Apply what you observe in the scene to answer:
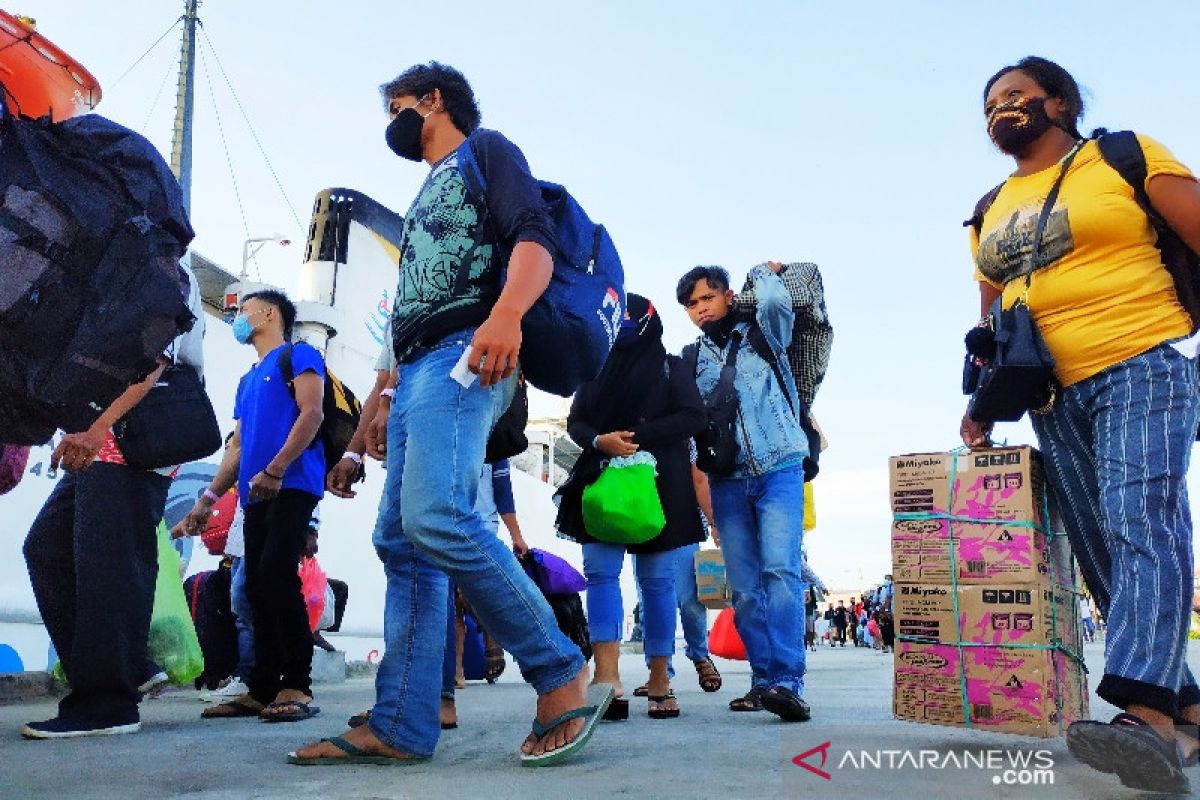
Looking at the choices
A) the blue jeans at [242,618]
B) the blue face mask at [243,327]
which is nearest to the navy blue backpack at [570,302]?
the blue face mask at [243,327]

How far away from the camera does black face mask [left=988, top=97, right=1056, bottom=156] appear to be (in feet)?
9.12

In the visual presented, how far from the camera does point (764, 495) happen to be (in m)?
4.10

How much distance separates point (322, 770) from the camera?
7.81 ft

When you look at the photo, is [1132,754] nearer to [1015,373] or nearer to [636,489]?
[1015,373]

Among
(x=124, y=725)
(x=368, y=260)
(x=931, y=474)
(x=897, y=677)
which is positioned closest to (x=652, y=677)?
(x=897, y=677)

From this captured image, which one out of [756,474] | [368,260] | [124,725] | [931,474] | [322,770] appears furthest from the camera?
[368,260]

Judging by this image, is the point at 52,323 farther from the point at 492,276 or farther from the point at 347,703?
the point at 347,703

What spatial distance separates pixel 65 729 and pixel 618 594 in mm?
1973

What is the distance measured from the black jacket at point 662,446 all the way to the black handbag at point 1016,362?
1.55m

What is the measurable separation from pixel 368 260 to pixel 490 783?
39.3 feet

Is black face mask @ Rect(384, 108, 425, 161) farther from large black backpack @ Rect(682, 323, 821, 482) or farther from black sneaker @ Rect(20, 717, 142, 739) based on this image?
black sneaker @ Rect(20, 717, 142, 739)

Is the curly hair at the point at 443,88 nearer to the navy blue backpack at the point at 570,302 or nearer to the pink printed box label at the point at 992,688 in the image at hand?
the navy blue backpack at the point at 570,302

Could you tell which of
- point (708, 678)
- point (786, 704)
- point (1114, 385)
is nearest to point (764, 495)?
point (786, 704)

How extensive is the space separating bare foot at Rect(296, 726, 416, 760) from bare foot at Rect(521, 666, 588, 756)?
33cm
